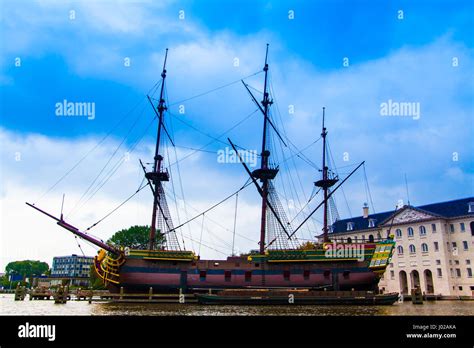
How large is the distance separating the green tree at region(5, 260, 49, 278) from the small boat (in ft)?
556

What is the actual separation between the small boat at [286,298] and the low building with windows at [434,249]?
80.1ft

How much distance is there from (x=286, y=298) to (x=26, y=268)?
17514cm

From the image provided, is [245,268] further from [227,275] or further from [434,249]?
[434,249]

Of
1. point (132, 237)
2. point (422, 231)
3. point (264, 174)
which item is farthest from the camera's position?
point (132, 237)

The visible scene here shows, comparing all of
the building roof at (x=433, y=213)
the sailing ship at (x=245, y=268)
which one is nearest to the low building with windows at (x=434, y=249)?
the building roof at (x=433, y=213)

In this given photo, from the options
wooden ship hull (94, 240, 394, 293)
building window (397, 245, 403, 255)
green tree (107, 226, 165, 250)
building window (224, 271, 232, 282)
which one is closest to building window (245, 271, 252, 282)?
wooden ship hull (94, 240, 394, 293)

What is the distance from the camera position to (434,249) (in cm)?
7125

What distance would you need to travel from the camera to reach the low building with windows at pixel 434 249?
2702 inches

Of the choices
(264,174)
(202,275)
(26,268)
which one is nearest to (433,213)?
(264,174)

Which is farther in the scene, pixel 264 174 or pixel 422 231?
pixel 422 231

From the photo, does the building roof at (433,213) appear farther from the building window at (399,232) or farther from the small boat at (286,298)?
the small boat at (286,298)
